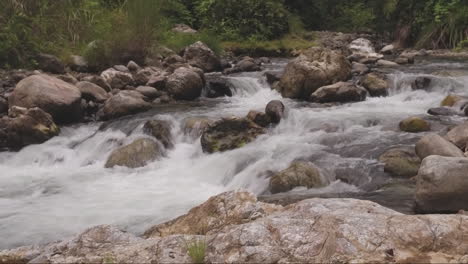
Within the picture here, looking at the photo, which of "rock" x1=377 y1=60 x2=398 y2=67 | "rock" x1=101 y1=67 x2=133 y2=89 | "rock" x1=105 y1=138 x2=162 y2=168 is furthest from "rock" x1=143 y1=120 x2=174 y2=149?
"rock" x1=377 y1=60 x2=398 y2=67

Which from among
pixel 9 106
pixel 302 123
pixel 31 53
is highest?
pixel 31 53

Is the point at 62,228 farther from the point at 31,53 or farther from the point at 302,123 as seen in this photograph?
the point at 31,53

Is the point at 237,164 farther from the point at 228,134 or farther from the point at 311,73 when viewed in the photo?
the point at 311,73

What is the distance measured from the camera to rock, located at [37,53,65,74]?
12.9 m

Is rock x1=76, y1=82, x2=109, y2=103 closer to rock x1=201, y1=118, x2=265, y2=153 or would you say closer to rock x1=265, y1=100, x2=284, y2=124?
rock x1=201, y1=118, x2=265, y2=153

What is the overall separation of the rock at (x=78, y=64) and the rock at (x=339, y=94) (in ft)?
22.0

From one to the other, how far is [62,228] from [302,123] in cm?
539

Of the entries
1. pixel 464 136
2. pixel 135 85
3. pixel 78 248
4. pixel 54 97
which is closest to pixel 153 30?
pixel 135 85

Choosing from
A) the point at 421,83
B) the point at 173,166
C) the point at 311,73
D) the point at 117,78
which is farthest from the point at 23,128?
the point at 421,83

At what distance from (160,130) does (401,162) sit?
4.63 meters

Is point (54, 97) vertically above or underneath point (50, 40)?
underneath

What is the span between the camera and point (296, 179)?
6.23 m

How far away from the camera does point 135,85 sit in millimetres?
12844

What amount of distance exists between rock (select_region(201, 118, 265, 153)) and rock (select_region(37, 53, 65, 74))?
630cm
